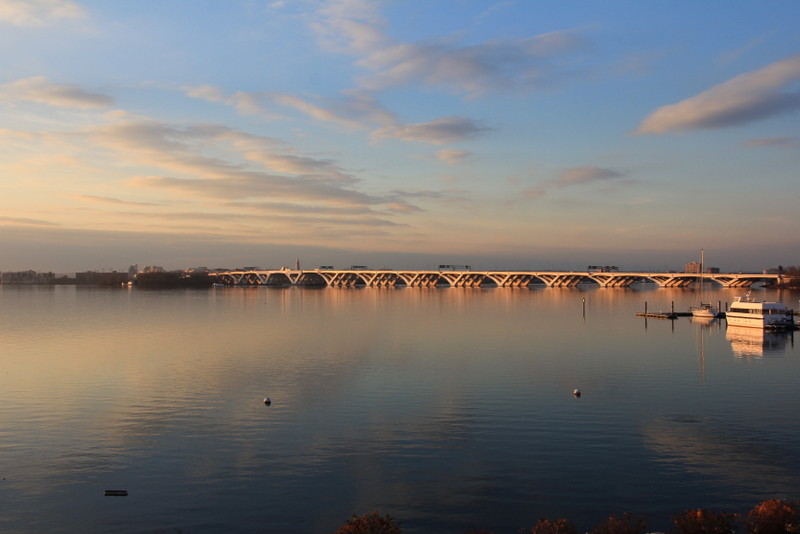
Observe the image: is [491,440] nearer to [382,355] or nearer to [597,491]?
[597,491]

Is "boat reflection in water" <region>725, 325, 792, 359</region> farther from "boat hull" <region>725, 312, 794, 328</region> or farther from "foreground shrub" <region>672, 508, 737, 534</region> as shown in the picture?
"foreground shrub" <region>672, 508, 737, 534</region>

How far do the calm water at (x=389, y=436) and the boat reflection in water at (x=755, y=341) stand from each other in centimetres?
235

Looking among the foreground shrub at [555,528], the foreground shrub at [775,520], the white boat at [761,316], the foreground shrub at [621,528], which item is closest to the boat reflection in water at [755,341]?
the white boat at [761,316]

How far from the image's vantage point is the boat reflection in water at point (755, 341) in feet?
198

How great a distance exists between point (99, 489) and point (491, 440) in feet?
52.3

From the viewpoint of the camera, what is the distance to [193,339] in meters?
72.4

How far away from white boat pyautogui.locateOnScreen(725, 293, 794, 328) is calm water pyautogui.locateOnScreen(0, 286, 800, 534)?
23.4 m

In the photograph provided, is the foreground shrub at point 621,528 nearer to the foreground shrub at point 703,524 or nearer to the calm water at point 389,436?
the foreground shrub at point 703,524

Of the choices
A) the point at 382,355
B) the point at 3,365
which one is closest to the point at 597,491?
the point at 382,355

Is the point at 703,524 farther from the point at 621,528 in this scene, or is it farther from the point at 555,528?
the point at 555,528

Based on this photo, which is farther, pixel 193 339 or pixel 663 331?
pixel 663 331

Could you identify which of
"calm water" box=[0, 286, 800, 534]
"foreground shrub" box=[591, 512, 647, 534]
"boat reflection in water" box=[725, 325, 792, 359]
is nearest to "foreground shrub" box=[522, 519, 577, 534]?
"foreground shrub" box=[591, 512, 647, 534]

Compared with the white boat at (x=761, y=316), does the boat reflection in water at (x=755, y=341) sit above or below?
below

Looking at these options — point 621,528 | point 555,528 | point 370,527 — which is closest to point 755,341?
point 621,528
